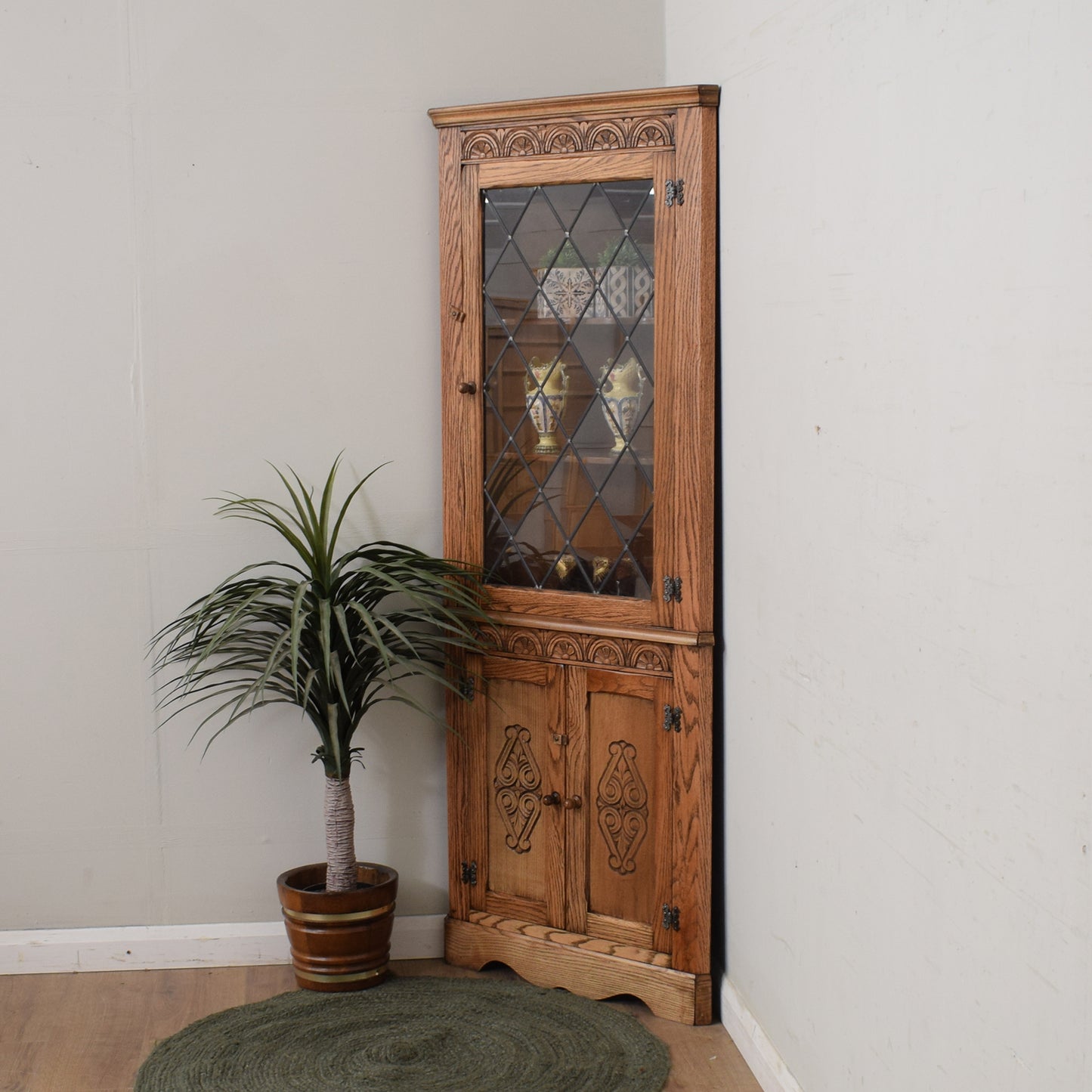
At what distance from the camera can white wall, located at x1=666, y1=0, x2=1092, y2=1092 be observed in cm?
132

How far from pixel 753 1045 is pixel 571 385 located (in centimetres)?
163

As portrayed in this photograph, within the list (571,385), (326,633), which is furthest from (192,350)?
(571,385)

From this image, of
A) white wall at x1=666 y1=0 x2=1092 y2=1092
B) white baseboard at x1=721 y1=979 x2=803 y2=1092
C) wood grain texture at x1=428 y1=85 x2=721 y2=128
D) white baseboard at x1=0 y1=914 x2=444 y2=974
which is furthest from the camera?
white baseboard at x1=0 y1=914 x2=444 y2=974

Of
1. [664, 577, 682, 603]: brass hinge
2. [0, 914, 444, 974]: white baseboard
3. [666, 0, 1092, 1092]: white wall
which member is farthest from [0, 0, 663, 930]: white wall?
[666, 0, 1092, 1092]: white wall

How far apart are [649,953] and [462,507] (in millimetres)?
1244

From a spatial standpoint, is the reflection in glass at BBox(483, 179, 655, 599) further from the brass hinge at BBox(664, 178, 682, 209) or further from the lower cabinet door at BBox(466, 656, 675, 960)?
the lower cabinet door at BBox(466, 656, 675, 960)

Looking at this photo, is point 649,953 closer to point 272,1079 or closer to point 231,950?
point 272,1079

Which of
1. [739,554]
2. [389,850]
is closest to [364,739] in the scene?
[389,850]

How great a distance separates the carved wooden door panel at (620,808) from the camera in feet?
9.30

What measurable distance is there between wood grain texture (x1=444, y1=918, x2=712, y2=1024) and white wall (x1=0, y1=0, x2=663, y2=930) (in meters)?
0.46

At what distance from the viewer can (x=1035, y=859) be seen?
1374 millimetres

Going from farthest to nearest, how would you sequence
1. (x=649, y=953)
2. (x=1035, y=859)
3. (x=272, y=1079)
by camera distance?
1. (x=649, y=953)
2. (x=272, y=1079)
3. (x=1035, y=859)

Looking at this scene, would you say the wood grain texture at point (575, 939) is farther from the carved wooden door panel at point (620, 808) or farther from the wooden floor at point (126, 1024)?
the wooden floor at point (126, 1024)

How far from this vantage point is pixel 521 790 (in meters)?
3.04
